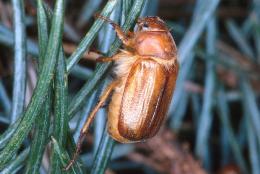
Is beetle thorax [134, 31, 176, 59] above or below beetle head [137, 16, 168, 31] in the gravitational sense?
below

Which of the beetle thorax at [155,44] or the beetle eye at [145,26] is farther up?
the beetle eye at [145,26]

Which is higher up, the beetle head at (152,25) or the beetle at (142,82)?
the beetle head at (152,25)

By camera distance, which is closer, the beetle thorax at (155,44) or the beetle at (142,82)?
the beetle at (142,82)

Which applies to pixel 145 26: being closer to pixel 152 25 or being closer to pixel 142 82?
pixel 152 25

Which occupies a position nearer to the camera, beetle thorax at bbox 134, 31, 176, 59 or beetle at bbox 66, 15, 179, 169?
beetle at bbox 66, 15, 179, 169

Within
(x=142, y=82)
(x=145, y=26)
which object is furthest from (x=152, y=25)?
(x=142, y=82)

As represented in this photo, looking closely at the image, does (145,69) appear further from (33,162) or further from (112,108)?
(33,162)

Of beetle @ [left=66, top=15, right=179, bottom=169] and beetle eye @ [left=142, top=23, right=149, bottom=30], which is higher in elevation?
beetle eye @ [left=142, top=23, right=149, bottom=30]

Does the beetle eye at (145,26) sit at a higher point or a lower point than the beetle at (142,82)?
higher

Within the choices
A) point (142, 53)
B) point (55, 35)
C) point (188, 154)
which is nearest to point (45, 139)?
point (55, 35)
